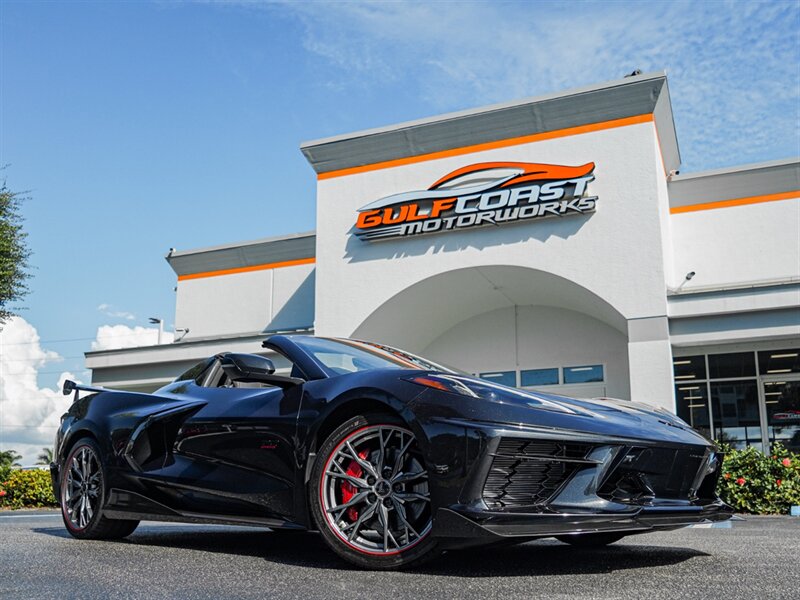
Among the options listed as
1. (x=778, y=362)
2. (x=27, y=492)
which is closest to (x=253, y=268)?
Answer: (x=27, y=492)

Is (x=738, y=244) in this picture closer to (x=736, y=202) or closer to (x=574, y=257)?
(x=736, y=202)

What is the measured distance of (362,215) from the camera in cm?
1680

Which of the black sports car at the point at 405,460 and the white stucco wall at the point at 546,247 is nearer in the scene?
the black sports car at the point at 405,460

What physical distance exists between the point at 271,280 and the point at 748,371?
37.9 ft

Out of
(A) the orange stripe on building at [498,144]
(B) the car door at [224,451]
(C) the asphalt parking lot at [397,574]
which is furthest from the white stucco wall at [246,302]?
(C) the asphalt parking lot at [397,574]

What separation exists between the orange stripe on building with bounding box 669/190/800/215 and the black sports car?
42.9 feet

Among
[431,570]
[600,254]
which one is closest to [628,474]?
[431,570]

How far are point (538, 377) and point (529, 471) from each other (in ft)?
47.6

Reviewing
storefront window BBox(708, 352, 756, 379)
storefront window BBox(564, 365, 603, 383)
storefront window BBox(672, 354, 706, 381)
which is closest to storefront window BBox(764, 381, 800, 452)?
storefront window BBox(708, 352, 756, 379)

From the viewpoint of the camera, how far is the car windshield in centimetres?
442

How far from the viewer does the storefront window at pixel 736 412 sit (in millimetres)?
16531

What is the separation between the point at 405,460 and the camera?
144 inches

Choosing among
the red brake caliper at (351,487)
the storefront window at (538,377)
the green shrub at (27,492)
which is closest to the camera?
the red brake caliper at (351,487)

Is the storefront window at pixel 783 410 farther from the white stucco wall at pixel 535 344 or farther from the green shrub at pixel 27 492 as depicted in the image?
the green shrub at pixel 27 492
